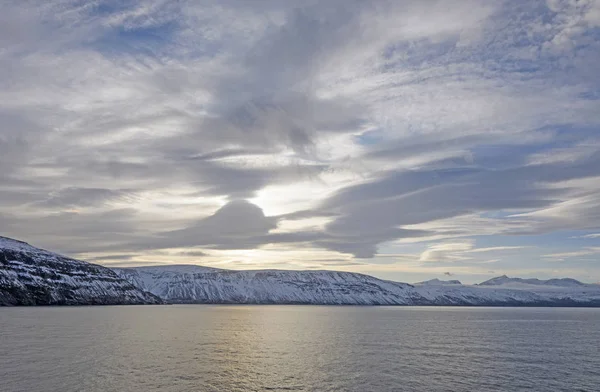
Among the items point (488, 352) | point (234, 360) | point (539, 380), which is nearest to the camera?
point (539, 380)

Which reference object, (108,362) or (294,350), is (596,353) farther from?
(108,362)

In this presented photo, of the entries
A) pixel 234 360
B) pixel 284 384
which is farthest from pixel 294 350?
pixel 284 384

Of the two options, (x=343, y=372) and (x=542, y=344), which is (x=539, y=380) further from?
(x=542, y=344)

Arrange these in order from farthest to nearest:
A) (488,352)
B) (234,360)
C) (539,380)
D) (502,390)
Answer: (488,352), (234,360), (539,380), (502,390)

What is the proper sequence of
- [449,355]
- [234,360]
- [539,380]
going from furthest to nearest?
[449,355]
[234,360]
[539,380]

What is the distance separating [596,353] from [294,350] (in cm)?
6994

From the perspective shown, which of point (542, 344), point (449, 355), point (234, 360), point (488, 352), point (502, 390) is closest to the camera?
point (502, 390)

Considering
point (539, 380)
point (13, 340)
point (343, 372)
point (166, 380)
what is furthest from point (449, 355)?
point (13, 340)

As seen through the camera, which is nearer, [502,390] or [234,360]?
[502,390]

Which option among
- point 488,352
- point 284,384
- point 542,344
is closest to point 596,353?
point 542,344

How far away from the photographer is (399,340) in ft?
411

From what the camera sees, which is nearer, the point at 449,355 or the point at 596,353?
the point at 449,355

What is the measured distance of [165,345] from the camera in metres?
105

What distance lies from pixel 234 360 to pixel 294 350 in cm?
1945
